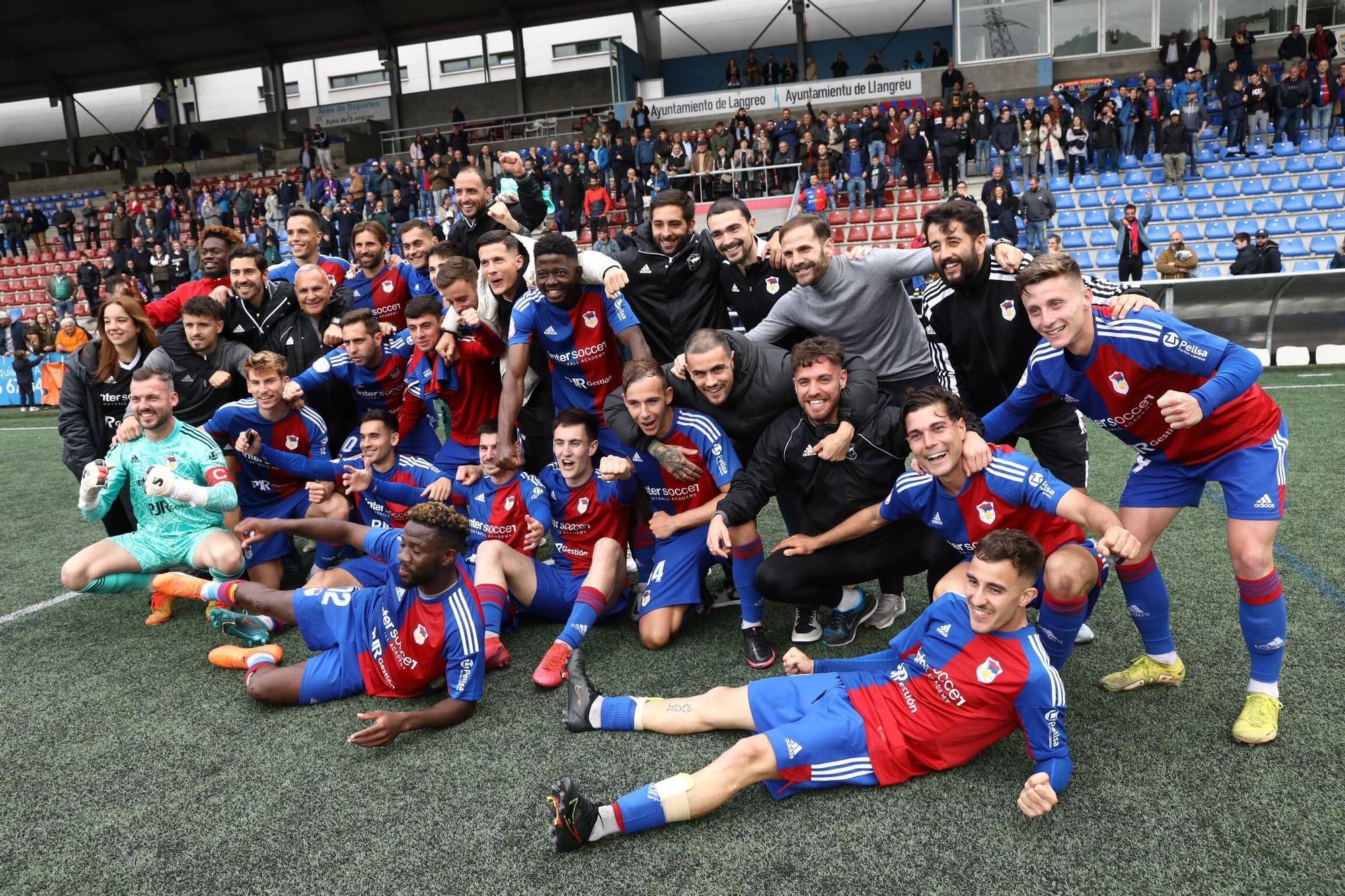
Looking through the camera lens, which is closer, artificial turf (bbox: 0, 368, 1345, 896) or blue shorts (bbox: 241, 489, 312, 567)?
artificial turf (bbox: 0, 368, 1345, 896)

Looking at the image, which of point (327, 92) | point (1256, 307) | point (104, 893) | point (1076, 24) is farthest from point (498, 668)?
point (327, 92)

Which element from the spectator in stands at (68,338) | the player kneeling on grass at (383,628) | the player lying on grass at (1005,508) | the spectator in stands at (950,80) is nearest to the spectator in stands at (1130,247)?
the spectator in stands at (950,80)

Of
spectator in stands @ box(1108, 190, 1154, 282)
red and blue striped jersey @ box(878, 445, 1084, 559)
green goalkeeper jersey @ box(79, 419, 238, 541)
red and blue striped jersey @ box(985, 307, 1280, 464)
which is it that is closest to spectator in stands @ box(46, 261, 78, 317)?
green goalkeeper jersey @ box(79, 419, 238, 541)

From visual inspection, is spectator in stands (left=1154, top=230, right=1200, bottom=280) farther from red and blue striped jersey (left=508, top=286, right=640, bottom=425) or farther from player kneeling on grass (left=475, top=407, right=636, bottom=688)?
player kneeling on grass (left=475, top=407, right=636, bottom=688)

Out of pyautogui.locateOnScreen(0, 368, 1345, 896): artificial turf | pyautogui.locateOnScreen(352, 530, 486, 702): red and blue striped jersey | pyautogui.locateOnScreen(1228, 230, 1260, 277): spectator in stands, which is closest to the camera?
pyautogui.locateOnScreen(0, 368, 1345, 896): artificial turf

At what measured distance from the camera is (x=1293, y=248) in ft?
51.4

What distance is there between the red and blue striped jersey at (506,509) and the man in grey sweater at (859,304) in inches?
56.5

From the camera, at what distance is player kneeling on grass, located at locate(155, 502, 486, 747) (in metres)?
3.48

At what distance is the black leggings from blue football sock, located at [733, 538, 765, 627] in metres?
0.05

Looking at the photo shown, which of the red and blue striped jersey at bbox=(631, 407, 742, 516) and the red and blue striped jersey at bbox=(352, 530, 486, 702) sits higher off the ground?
the red and blue striped jersey at bbox=(631, 407, 742, 516)

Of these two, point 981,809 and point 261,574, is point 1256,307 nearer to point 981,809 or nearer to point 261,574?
point 981,809

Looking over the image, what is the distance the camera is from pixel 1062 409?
4.31 m

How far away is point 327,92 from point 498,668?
107ft

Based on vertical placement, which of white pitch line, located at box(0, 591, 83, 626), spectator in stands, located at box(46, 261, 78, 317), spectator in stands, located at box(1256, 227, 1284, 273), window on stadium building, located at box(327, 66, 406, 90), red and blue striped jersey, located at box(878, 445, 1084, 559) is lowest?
white pitch line, located at box(0, 591, 83, 626)
